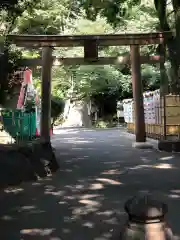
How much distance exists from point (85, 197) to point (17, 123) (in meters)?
6.04

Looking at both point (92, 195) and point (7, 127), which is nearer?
point (92, 195)

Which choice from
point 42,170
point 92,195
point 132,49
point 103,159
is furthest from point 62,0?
point 92,195

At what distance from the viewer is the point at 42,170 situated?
30.1 feet

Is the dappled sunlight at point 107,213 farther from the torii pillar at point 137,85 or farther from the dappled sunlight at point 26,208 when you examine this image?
the torii pillar at point 137,85

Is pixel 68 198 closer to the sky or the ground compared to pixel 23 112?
closer to the ground

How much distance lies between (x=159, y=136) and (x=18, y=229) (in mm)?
12097

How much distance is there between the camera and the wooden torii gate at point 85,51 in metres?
13.8

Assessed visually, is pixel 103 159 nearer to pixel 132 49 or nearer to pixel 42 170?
pixel 42 170

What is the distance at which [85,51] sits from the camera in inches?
555

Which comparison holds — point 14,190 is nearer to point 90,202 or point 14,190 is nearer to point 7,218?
point 90,202

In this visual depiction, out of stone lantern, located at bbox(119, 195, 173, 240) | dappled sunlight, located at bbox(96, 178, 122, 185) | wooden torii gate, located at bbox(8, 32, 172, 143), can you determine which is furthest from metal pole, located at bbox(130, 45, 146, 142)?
stone lantern, located at bbox(119, 195, 173, 240)

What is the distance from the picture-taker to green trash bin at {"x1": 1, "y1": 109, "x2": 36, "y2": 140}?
1226 cm

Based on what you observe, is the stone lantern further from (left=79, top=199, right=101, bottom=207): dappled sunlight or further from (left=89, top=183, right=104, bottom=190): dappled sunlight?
(left=89, top=183, right=104, bottom=190): dappled sunlight

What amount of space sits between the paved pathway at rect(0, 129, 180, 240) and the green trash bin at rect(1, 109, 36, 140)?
1578mm
